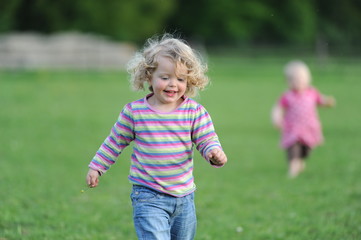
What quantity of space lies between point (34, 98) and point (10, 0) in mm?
18371

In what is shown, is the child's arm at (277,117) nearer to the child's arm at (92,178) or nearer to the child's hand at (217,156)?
the child's hand at (217,156)

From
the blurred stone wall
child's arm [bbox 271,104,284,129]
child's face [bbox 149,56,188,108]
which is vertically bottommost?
child's face [bbox 149,56,188,108]

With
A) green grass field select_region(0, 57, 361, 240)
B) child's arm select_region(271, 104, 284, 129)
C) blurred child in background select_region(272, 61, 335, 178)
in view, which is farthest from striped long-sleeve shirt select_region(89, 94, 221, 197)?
blurred child in background select_region(272, 61, 335, 178)

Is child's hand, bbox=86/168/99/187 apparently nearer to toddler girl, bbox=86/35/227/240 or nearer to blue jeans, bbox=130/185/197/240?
toddler girl, bbox=86/35/227/240

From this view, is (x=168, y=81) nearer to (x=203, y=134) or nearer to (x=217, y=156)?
(x=203, y=134)

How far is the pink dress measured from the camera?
974cm

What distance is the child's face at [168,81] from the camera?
3938 mm

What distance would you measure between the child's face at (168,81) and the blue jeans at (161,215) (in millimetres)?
600

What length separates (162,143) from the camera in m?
3.90

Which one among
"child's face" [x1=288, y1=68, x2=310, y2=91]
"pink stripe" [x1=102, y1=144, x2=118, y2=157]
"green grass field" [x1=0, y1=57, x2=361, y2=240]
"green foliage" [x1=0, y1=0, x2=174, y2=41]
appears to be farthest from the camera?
"green foliage" [x1=0, y1=0, x2=174, y2=41]

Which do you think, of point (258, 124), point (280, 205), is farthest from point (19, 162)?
point (258, 124)

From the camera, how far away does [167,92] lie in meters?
3.95

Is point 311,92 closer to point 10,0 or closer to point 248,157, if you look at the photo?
point 248,157

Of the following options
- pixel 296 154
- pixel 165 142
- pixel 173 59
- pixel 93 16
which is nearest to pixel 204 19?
pixel 93 16
